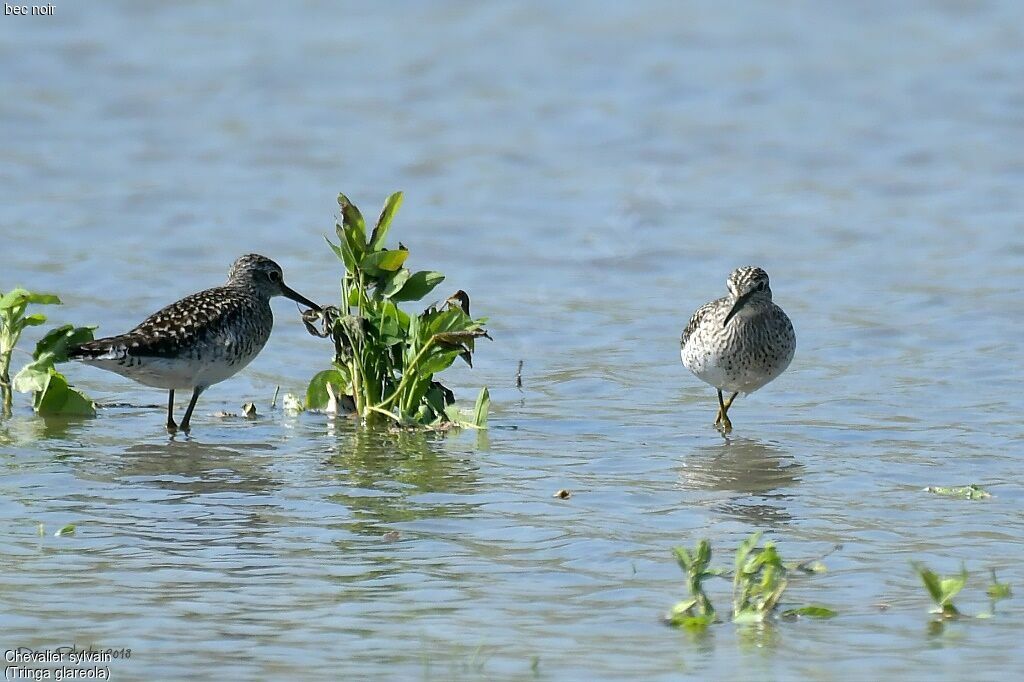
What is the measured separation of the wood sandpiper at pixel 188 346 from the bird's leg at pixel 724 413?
2.74 metres

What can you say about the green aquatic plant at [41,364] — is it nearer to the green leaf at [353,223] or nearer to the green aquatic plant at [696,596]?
the green leaf at [353,223]

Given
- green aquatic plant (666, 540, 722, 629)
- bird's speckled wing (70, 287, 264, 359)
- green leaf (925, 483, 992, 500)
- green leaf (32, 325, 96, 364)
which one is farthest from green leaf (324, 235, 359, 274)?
green aquatic plant (666, 540, 722, 629)

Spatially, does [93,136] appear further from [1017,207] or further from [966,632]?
[966,632]

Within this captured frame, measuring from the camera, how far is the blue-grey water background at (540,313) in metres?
6.82

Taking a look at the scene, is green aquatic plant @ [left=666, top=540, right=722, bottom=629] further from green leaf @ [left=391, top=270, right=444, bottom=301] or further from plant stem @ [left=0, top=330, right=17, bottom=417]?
plant stem @ [left=0, top=330, right=17, bottom=417]

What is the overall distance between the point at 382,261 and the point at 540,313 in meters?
3.83

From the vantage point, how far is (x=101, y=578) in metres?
7.24

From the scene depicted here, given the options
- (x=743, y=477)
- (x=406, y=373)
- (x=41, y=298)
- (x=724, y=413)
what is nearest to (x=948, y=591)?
(x=743, y=477)

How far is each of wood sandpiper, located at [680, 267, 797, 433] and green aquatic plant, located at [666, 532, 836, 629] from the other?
170 inches

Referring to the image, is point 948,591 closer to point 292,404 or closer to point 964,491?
point 964,491

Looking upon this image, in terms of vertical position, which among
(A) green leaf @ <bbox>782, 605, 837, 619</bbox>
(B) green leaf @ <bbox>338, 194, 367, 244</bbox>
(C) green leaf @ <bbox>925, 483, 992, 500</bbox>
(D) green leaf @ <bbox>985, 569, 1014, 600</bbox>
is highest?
(B) green leaf @ <bbox>338, 194, 367, 244</bbox>

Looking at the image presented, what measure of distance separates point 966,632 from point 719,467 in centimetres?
334

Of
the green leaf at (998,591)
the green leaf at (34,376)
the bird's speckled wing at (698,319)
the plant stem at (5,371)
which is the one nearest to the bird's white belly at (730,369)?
the bird's speckled wing at (698,319)

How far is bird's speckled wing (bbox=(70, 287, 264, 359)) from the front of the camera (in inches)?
407
